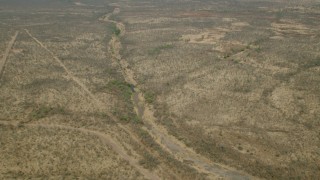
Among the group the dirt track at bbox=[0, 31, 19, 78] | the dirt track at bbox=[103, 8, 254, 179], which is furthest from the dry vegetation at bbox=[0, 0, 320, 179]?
the dirt track at bbox=[0, 31, 19, 78]

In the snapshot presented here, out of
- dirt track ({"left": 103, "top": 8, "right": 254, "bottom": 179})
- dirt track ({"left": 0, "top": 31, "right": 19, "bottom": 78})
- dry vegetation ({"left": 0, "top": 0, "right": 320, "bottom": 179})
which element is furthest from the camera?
dirt track ({"left": 0, "top": 31, "right": 19, "bottom": 78})

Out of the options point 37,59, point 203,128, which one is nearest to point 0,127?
point 203,128

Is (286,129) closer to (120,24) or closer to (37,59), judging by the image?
(37,59)

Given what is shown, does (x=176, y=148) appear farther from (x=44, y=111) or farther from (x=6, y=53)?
(x=6, y=53)

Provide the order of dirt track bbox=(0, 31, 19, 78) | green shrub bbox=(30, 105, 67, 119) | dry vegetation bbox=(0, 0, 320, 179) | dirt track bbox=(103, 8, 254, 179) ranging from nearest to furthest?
1. dirt track bbox=(103, 8, 254, 179)
2. dry vegetation bbox=(0, 0, 320, 179)
3. green shrub bbox=(30, 105, 67, 119)
4. dirt track bbox=(0, 31, 19, 78)

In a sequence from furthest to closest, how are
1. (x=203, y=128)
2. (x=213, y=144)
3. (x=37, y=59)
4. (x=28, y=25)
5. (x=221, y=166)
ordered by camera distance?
(x=28, y=25) → (x=37, y=59) → (x=203, y=128) → (x=213, y=144) → (x=221, y=166)

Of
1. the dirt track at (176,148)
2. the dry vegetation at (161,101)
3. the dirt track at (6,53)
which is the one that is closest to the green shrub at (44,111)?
the dry vegetation at (161,101)

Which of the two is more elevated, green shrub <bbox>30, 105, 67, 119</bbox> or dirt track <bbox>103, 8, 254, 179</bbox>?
green shrub <bbox>30, 105, 67, 119</bbox>

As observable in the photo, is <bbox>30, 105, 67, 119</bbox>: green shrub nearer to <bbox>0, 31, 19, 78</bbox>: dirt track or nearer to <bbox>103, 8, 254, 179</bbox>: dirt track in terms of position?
<bbox>103, 8, 254, 179</bbox>: dirt track
